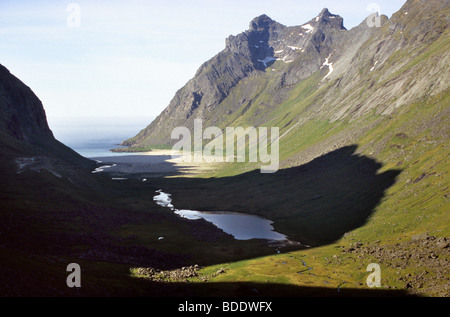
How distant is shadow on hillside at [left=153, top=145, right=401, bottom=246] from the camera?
420ft

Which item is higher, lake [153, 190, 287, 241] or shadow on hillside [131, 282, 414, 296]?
lake [153, 190, 287, 241]

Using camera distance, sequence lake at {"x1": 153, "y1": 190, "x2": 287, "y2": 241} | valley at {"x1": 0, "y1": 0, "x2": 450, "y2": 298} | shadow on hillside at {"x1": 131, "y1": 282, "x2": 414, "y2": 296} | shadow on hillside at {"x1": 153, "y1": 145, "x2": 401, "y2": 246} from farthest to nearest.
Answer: lake at {"x1": 153, "y1": 190, "x2": 287, "y2": 241}
shadow on hillside at {"x1": 153, "y1": 145, "x2": 401, "y2": 246}
valley at {"x1": 0, "y1": 0, "x2": 450, "y2": 298}
shadow on hillside at {"x1": 131, "y1": 282, "x2": 414, "y2": 296}

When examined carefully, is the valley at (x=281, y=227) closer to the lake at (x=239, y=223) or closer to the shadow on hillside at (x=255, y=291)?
the shadow on hillside at (x=255, y=291)

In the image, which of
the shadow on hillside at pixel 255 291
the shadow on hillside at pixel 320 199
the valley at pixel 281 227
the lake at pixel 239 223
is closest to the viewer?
the shadow on hillside at pixel 255 291

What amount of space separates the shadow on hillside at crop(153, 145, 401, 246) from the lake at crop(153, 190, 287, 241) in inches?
157

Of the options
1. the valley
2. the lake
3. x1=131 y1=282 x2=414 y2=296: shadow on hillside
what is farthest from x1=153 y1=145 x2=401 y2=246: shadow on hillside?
x1=131 y1=282 x2=414 y2=296: shadow on hillside

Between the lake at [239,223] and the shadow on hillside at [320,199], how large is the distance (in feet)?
13.1

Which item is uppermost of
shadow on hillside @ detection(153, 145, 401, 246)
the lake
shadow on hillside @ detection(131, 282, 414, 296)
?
shadow on hillside @ detection(153, 145, 401, 246)

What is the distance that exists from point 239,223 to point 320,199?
34.3 meters

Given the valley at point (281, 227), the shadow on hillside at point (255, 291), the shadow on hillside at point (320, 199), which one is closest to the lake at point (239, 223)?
the valley at point (281, 227)

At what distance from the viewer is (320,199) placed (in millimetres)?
156625

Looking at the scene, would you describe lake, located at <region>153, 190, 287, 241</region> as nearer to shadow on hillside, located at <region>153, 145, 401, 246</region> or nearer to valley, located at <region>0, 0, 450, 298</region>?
valley, located at <region>0, 0, 450, 298</region>

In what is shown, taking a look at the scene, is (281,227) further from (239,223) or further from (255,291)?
(255,291)

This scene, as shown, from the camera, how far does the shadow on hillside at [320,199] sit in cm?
12800
